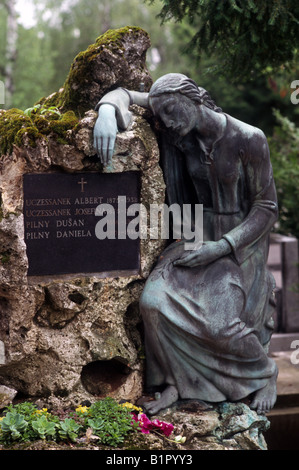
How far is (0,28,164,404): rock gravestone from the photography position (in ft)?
14.3

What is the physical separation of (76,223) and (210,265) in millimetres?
968

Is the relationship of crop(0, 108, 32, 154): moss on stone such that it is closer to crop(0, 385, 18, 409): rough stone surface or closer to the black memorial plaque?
the black memorial plaque

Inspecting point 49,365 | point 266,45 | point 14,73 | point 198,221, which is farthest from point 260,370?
point 14,73

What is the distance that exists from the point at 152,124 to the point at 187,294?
1234 mm

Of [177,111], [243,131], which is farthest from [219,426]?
[177,111]

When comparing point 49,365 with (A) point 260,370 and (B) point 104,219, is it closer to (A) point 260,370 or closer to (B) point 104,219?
(B) point 104,219

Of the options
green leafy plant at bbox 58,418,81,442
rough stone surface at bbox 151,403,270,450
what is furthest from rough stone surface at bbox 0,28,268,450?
green leafy plant at bbox 58,418,81,442

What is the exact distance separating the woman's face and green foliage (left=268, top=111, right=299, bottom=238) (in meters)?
4.08

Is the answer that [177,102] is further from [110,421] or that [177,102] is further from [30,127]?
[110,421]

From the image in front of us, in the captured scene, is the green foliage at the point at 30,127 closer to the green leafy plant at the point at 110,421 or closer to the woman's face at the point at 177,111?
the woman's face at the point at 177,111

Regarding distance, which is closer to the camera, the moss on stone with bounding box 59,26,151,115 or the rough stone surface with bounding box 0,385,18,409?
the rough stone surface with bounding box 0,385,18,409

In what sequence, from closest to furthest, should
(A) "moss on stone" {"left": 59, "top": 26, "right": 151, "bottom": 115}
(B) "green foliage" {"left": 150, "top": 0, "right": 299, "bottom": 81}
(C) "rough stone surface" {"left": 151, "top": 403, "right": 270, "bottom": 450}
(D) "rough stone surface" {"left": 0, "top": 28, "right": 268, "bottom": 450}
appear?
(C) "rough stone surface" {"left": 151, "top": 403, "right": 270, "bottom": 450}, (D) "rough stone surface" {"left": 0, "top": 28, "right": 268, "bottom": 450}, (A) "moss on stone" {"left": 59, "top": 26, "right": 151, "bottom": 115}, (B) "green foliage" {"left": 150, "top": 0, "right": 299, "bottom": 81}

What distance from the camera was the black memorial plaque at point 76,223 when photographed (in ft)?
14.4

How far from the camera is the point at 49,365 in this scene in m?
4.45
